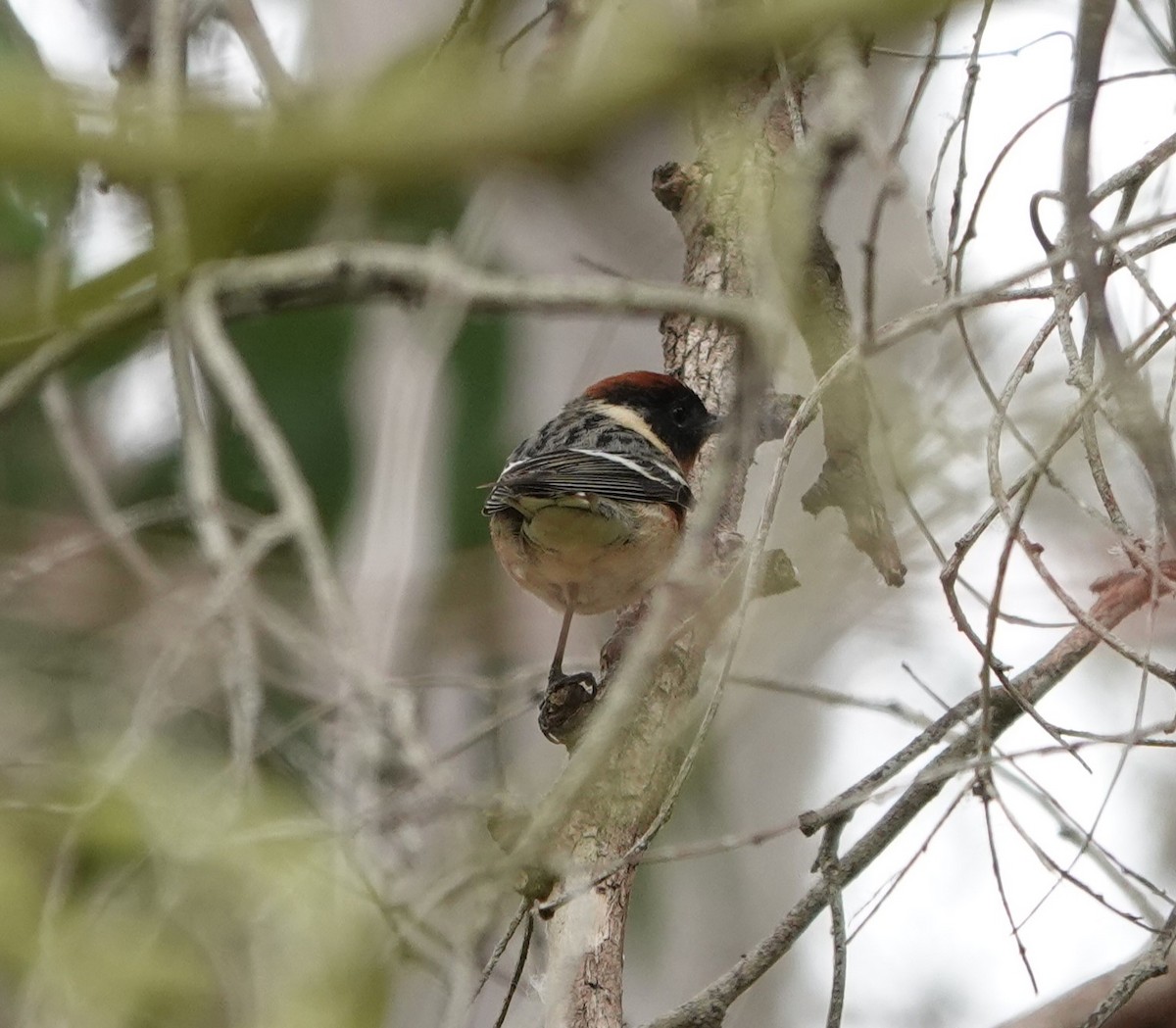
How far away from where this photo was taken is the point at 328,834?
2107 millimetres

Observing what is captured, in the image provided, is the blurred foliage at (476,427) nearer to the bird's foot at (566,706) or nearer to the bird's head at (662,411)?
the bird's head at (662,411)

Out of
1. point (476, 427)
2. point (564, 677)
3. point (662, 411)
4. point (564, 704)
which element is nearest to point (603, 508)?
point (662, 411)

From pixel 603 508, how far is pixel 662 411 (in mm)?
426

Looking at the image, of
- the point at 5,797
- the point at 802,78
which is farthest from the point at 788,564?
the point at 5,797

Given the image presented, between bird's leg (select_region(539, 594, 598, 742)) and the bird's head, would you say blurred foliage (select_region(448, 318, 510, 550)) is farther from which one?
bird's leg (select_region(539, 594, 598, 742))

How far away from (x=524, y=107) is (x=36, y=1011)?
1.75 metres

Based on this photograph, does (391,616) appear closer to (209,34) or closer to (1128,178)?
(1128,178)

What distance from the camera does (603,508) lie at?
14.5 feet

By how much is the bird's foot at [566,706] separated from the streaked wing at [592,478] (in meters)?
0.76

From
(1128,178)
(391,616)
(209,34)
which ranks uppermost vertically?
(209,34)

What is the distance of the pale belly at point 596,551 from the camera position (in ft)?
14.4

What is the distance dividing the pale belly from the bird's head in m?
0.29

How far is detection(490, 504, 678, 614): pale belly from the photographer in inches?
173

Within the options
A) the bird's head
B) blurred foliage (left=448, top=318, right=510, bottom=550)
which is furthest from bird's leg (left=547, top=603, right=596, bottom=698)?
blurred foliage (left=448, top=318, right=510, bottom=550)
